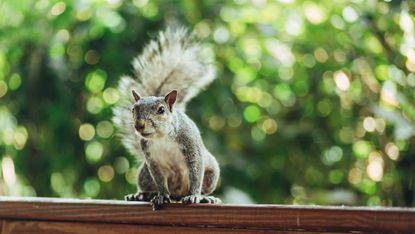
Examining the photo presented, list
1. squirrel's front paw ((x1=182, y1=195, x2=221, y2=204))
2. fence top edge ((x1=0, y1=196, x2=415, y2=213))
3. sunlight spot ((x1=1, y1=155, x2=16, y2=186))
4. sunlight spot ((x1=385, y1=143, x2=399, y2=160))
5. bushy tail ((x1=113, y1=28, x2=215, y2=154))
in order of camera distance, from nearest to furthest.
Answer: fence top edge ((x1=0, y1=196, x2=415, y2=213)), squirrel's front paw ((x1=182, y1=195, x2=221, y2=204)), bushy tail ((x1=113, y1=28, x2=215, y2=154)), sunlight spot ((x1=385, y1=143, x2=399, y2=160)), sunlight spot ((x1=1, y1=155, x2=16, y2=186))

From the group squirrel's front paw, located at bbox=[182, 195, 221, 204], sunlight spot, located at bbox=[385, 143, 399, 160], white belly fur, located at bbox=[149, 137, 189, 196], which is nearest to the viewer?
squirrel's front paw, located at bbox=[182, 195, 221, 204]

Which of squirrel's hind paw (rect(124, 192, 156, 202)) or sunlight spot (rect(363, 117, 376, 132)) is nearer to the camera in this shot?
squirrel's hind paw (rect(124, 192, 156, 202))

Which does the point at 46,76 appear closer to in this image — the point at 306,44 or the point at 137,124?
the point at 306,44

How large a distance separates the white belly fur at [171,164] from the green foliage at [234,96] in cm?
70

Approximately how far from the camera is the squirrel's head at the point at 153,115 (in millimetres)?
1091

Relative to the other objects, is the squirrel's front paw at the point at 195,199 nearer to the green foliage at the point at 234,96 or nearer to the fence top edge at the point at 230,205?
the fence top edge at the point at 230,205

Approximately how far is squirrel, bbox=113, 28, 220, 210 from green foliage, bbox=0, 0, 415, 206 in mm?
610

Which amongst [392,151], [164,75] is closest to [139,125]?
[164,75]

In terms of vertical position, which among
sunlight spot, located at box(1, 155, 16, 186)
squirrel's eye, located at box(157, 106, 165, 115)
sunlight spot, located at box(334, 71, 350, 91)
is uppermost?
sunlight spot, located at box(334, 71, 350, 91)

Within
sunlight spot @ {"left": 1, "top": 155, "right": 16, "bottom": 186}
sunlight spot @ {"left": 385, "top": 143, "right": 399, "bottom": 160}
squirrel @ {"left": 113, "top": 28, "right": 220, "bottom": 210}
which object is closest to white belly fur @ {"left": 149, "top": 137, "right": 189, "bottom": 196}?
squirrel @ {"left": 113, "top": 28, "right": 220, "bottom": 210}

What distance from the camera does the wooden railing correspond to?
892mm

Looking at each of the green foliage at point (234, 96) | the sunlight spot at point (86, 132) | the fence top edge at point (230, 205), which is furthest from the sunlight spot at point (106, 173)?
the fence top edge at point (230, 205)

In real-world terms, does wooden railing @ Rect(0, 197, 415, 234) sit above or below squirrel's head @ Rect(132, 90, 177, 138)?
below

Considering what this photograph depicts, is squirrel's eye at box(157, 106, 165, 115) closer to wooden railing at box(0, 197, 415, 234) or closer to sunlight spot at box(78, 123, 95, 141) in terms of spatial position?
wooden railing at box(0, 197, 415, 234)
